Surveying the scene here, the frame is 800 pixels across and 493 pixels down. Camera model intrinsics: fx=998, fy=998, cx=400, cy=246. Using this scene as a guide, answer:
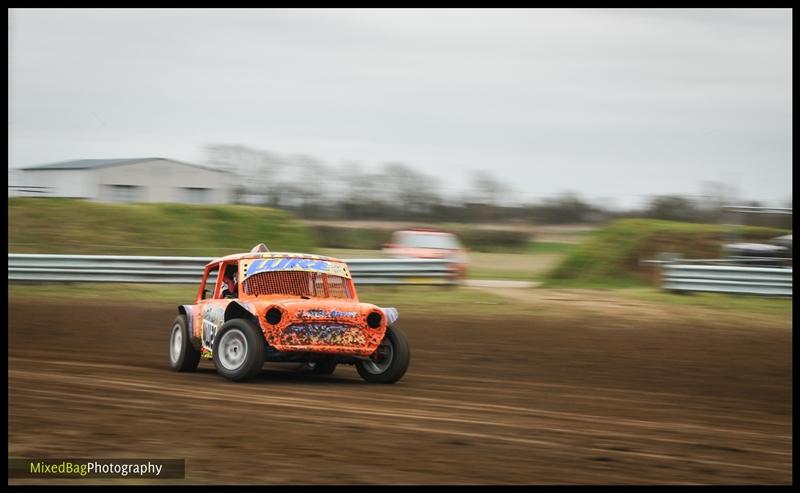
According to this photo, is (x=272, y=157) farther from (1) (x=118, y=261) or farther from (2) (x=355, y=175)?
(1) (x=118, y=261)

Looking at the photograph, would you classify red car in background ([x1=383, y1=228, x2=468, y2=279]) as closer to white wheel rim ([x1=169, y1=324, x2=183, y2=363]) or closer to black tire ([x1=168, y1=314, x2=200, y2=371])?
white wheel rim ([x1=169, y1=324, x2=183, y2=363])

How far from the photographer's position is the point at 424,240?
79.9 feet

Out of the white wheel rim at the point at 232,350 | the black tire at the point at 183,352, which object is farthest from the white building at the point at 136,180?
the white wheel rim at the point at 232,350

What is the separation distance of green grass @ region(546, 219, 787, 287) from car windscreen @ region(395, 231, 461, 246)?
8.57 ft

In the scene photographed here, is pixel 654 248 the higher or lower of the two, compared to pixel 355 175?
lower

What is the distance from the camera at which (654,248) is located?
24.7 meters

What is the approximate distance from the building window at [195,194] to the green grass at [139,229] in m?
5.63

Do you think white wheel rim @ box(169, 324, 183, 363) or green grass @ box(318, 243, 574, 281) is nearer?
white wheel rim @ box(169, 324, 183, 363)

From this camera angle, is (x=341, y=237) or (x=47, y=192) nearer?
(x=47, y=192)

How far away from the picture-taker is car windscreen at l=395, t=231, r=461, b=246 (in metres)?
24.2

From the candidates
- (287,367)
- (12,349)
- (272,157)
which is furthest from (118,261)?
(272,157)

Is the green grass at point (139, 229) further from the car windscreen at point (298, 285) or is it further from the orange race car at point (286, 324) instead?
the car windscreen at point (298, 285)

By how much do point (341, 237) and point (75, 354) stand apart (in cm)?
1932

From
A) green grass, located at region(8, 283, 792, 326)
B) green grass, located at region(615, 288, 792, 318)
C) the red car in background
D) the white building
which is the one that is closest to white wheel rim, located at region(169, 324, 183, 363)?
green grass, located at region(8, 283, 792, 326)
